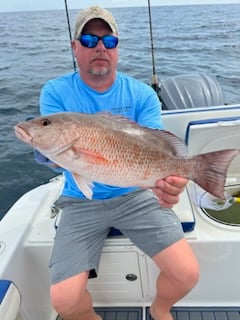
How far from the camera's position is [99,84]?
228 centimetres

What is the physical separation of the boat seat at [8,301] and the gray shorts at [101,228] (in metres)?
0.23

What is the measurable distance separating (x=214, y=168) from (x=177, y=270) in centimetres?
62

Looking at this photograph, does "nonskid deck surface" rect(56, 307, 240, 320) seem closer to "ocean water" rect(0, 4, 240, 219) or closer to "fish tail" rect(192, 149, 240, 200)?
"fish tail" rect(192, 149, 240, 200)

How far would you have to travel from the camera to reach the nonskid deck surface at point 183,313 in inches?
97.3

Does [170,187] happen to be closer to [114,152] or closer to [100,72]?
[114,152]

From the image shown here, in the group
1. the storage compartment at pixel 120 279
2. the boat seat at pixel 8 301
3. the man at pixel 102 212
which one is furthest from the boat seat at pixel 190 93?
the boat seat at pixel 8 301

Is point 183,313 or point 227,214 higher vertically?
point 227,214

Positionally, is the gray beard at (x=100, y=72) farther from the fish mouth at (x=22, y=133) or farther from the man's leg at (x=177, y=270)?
the man's leg at (x=177, y=270)

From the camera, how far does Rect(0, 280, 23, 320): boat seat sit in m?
1.75

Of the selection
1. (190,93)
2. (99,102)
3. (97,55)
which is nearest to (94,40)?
(97,55)

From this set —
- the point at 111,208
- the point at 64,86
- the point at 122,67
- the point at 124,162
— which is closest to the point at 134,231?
the point at 111,208

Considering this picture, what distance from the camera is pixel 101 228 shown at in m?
2.21

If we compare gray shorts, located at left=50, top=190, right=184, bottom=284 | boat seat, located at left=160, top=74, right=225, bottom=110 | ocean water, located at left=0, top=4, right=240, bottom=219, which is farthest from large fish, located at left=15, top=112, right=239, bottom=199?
ocean water, located at left=0, top=4, right=240, bottom=219

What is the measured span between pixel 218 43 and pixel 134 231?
1583 centimetres
